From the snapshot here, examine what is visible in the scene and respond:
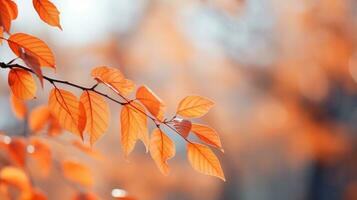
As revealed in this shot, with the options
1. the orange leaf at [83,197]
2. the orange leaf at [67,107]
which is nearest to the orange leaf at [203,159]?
the orange leaf at [67,107]

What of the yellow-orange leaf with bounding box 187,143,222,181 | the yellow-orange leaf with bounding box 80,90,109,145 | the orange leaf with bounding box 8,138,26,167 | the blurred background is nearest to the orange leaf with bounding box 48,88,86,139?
the yellow-orange leaf with bounding box 80,90,109,145

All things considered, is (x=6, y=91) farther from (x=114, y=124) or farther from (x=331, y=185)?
(x=331, y=185)

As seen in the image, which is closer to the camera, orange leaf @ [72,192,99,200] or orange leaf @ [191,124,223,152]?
orange leaf @ [191,124,223,152]

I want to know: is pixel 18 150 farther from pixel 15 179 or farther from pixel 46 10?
pixel 46 10

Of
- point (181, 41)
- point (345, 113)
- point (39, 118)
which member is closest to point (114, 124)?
point (181, 41)

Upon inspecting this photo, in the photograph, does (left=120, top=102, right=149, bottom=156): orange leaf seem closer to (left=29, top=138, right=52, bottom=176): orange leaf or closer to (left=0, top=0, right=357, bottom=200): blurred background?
(left=29, top=138, right=52, bottom=176): orange leaf

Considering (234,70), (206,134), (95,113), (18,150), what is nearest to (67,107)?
(95,113)
